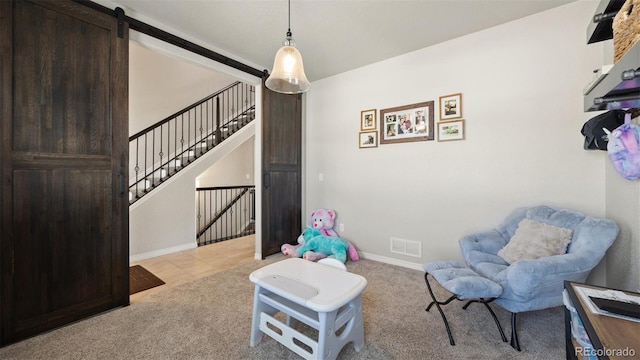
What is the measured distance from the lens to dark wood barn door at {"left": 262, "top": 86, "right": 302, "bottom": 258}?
11.2ft

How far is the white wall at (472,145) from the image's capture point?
2.17m

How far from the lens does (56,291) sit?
1.83m

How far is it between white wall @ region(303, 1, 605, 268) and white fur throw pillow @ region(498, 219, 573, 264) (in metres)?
0.44

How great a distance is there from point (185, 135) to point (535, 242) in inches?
225

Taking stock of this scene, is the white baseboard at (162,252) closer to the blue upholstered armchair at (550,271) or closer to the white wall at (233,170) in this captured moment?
the white wall at (233,170)

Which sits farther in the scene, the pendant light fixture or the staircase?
the staircase

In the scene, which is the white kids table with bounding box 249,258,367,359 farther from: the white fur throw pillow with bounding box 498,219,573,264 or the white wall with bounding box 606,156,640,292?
the white wall with bounding box 606,156,640,292

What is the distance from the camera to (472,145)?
2.63 meters

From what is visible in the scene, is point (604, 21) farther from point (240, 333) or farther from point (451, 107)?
point (240, 333)

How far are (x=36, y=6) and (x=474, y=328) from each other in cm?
386

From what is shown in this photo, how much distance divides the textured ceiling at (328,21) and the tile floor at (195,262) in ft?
8.49

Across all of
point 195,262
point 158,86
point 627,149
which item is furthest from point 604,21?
point 158,86

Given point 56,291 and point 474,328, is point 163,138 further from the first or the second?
point 474,328

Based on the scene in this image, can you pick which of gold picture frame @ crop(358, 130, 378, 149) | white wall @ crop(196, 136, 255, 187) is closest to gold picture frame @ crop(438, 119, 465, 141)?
gold picture frame @ crop(358, 130, 378, 149)
